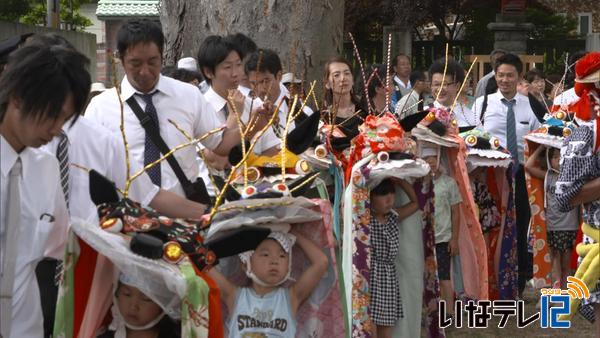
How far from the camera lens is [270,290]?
18.2 ft

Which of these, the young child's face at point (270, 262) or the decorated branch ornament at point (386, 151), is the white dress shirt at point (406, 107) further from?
the young child's face at point (270, 262)

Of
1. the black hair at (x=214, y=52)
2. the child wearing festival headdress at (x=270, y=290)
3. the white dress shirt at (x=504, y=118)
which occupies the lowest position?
the child wearing festival headdress at (x=270, y=290)

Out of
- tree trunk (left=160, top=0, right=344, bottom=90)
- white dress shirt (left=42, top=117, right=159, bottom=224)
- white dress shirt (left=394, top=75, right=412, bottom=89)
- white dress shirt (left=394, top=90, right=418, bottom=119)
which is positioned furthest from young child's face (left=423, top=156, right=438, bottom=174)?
white dress shirt (left=394, top=75, right=412, bottom=89)

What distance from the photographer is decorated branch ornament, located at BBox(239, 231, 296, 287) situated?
5316 mm

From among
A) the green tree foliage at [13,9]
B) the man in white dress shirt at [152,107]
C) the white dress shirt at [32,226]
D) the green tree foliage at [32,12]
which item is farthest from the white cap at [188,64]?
the green tree foliage at [13,9]

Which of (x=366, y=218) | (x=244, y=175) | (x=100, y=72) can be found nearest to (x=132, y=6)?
(x=100, y=72)

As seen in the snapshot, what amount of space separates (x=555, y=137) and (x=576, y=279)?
3.11m

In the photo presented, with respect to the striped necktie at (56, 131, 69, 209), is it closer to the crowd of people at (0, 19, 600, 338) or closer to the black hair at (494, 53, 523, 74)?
the crowd of people at (0, 19, 600, 338)

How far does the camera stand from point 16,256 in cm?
440

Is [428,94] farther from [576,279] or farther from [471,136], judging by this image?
[576,279]

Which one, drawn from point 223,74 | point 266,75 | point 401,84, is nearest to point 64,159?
point 223,74

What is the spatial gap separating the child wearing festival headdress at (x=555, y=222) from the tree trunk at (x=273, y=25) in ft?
6.85

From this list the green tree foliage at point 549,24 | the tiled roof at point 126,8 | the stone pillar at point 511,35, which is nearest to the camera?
the tiled roof at point 126,8

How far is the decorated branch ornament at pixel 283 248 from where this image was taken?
5.32 m
